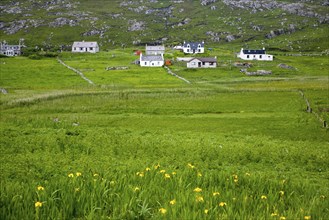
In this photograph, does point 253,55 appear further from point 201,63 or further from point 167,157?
point 167,157

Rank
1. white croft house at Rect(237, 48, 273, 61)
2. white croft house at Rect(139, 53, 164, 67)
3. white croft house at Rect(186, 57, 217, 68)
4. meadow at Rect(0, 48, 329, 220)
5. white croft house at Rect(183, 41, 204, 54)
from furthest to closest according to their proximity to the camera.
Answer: white croft house at Rect(183, 41, 204, 54) < white croft house at Rect(237, 48, 273, 61) < white croft house at Rect(139, 53, 164, 67) < white croft house at Rect(186, 57, 217, 68) < meadow at Rect(0, 48, 329, 220)

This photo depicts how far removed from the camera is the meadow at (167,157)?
8086 millimetres

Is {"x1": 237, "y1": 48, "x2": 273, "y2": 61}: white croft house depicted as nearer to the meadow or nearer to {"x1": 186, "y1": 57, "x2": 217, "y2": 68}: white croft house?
{"x1": 186, "y1": 57, "x2": 217, "y2": 68}: white croft house

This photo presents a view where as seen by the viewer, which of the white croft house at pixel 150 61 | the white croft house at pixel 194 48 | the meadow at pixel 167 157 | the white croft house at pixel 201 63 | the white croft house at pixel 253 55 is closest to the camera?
the meadow at pixel 167 157

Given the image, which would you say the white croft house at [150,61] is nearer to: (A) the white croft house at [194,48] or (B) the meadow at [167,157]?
(A) the white croft house at [194,48]

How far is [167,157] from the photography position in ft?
70.0

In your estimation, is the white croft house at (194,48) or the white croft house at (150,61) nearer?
the white croft house at (150,61)

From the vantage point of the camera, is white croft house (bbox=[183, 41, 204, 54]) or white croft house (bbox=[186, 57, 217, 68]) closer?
white croft house (bbox=[186, 57, 217, 68])

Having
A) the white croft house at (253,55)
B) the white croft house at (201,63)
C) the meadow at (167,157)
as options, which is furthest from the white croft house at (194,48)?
the meadow at (167,157)

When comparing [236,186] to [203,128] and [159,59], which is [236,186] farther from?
[159,59]

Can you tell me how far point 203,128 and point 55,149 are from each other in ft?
72.7

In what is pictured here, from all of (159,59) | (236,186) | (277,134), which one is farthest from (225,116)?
(159,59)

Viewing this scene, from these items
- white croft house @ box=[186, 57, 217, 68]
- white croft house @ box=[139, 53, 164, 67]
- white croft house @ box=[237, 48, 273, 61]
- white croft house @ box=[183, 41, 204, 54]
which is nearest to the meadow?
white croft house @ box=[186, 57, 217, 68]

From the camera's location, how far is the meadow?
26.5 ft
